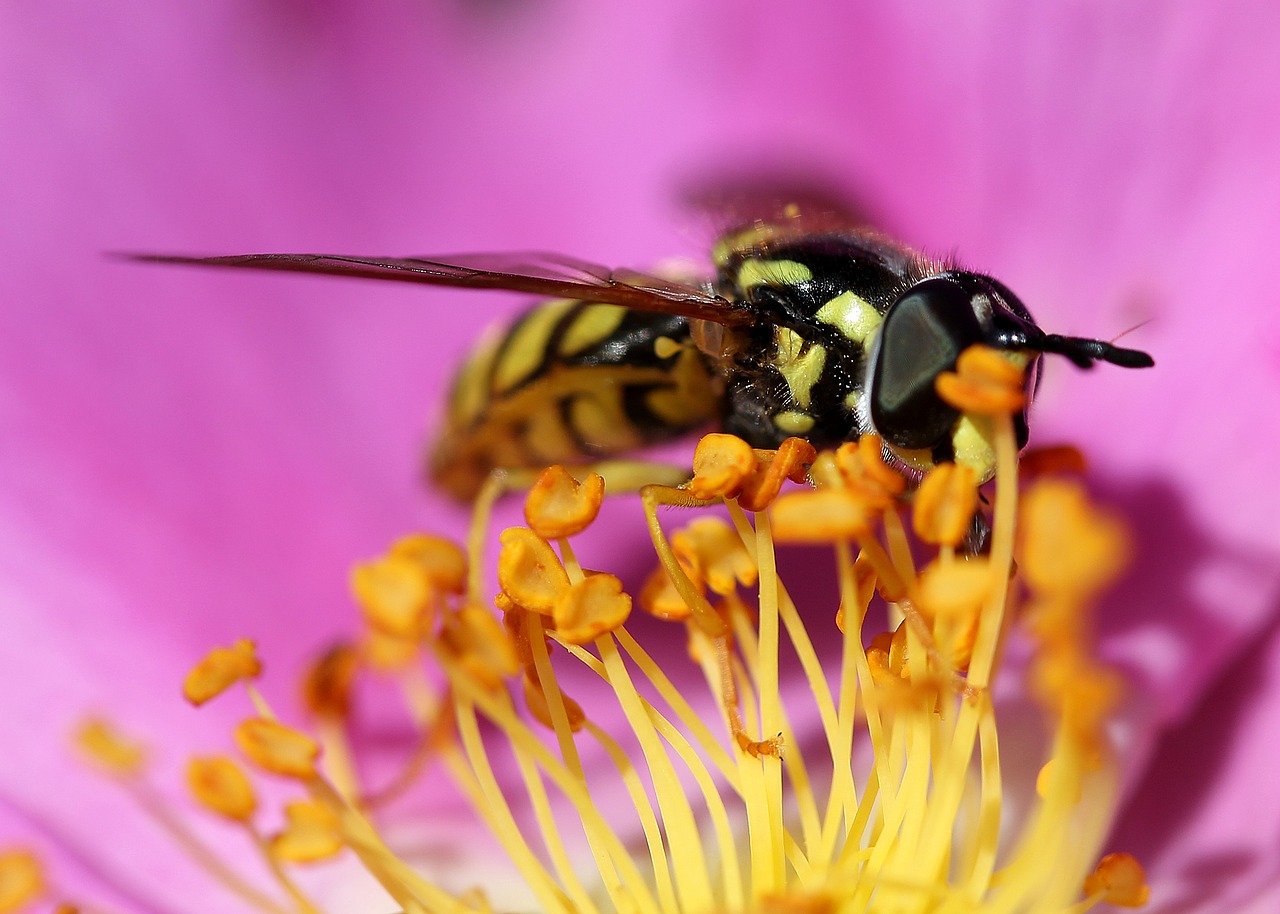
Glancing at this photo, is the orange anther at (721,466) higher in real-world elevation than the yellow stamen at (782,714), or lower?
higher

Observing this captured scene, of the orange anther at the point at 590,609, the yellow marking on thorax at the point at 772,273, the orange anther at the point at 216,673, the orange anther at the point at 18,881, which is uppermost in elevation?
the yellow marking on thorax at the point at 772,273

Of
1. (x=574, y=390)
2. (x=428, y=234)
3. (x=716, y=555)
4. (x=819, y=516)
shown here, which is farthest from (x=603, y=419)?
(x=428, y=234)

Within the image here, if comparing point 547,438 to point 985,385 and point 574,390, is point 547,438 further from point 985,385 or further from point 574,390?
point 985,385

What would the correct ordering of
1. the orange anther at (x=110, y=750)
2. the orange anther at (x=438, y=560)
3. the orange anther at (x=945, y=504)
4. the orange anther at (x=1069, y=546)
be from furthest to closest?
the orange anther at (x=110, y=750) → the orange anther at (x=438, y=560) → the orange anther at (x=945, y=504) → the orange anther at (x=1069, y=546)

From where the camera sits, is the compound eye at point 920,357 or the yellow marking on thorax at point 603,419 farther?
the yellow marking on thorax at point 603,419

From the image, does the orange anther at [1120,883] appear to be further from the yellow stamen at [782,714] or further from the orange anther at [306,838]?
the orange anther at [306,838]

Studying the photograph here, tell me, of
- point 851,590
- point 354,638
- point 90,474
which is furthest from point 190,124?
point 851,590

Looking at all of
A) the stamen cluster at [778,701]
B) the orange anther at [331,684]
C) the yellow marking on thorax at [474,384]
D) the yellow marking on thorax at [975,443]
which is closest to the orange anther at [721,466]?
the stamen cluster at [778,701]
